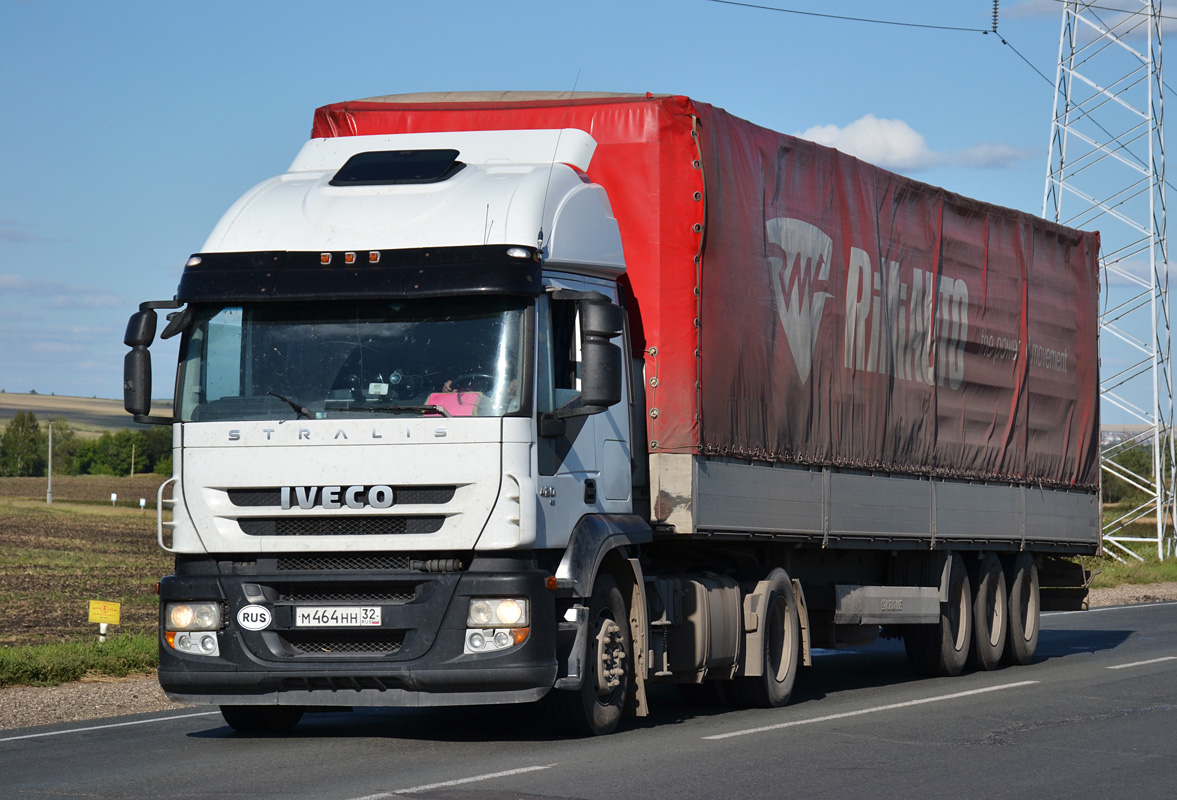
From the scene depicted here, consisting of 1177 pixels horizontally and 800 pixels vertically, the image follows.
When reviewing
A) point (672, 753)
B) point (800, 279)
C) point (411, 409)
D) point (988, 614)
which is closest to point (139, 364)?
point (411, 409)

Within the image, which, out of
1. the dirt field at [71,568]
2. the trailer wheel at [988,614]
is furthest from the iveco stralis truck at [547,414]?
the dirt field at [71,568]

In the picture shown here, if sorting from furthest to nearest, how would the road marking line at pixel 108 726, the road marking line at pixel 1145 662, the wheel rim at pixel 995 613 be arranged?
the wheel rim at pixel 995 613 → the road marking line at pixel 1145 662 → the road marking line at pixel 108 726

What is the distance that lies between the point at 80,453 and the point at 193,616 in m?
168

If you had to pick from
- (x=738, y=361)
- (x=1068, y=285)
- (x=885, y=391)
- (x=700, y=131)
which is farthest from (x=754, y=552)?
(x=1068, y=285)

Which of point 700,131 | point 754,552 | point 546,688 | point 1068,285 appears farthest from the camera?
point 1068,285

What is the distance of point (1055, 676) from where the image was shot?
49.3ft

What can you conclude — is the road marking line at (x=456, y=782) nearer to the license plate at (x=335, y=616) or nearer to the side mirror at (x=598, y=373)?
the license plate at (x=335, y=616)

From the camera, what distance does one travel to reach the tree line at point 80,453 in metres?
165

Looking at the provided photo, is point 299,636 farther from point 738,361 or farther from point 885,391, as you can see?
point 885,391

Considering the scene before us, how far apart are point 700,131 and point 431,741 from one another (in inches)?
180

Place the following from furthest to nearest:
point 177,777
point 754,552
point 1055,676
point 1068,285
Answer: point 1068,285 → point 1055,676 → point 754,552 → point 177,777

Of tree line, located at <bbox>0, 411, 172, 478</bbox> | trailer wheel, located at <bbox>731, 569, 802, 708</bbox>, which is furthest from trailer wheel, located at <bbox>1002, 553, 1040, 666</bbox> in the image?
tree line, located at <bbox>0, 411, 172, 478</bbox>

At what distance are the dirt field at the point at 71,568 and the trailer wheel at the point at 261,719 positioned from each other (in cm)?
1153

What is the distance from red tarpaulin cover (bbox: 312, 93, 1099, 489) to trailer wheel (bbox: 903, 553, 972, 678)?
1.13 m
